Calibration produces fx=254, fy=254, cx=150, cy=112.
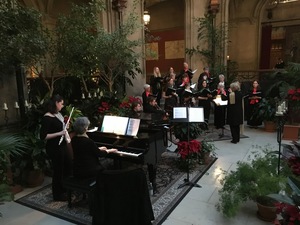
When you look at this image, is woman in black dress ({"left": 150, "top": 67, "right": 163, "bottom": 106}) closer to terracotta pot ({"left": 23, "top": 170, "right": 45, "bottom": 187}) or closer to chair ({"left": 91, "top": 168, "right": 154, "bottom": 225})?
terracotta pot ({"left": 23, "top": 170, "right": 45, "bottom": 187})

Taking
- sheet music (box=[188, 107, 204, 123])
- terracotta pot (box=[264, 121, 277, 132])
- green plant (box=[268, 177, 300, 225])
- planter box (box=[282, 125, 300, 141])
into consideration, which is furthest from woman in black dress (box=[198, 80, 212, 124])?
green plant (box=[268, 177, 300, 225])

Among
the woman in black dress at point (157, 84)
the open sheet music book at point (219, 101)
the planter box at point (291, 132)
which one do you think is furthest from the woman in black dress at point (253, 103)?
the woman in black dress at point (157, 84)

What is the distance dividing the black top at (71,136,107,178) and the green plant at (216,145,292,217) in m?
1.78

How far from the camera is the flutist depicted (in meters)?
3.80

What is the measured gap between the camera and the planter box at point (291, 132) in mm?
6977

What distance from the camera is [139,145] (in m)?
3.96

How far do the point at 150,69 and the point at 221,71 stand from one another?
6.26 m

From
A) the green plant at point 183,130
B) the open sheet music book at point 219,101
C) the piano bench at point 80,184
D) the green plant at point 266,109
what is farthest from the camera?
the green plant at point 266,109

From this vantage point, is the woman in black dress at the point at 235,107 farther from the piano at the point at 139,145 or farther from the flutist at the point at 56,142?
the flutist at the point at 56,142

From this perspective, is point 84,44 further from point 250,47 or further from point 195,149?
point 250,47

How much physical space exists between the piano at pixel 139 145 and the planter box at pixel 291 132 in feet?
14.4

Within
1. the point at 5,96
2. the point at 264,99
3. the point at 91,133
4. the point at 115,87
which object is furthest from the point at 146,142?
the point at 264,99

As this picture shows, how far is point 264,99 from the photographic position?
8078 millimetres

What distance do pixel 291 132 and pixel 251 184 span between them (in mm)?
4409
